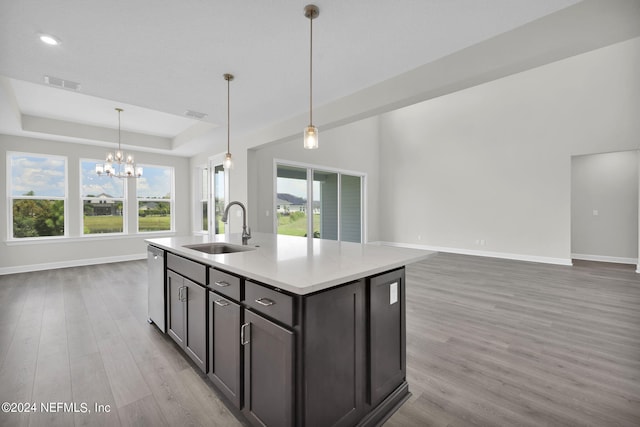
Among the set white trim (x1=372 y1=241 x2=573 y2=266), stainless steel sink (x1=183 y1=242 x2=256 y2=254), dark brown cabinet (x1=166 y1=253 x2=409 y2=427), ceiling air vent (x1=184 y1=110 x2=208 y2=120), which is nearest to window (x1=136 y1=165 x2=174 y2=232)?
ceiling air vent (x1=184 y1=110 x2=208 y2=120)

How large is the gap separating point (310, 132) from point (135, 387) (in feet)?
7.32

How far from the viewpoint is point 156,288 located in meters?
2.74

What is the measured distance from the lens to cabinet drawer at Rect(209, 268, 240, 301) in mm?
1591

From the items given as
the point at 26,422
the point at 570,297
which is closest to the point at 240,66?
the point at 26,422

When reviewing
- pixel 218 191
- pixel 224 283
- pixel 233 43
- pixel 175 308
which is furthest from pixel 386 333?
pixel 218 191

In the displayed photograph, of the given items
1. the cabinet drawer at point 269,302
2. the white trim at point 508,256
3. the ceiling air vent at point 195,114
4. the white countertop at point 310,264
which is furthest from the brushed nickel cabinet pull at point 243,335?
the white trim at point 508,256

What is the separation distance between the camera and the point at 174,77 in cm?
304

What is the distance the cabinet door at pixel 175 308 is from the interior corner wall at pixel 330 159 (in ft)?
9.45

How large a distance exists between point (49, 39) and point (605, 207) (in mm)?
9216

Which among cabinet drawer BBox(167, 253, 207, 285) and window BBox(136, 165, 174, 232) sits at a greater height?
window BBox(136, 165, 174, 232)

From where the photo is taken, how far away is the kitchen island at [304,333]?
1.26 meters

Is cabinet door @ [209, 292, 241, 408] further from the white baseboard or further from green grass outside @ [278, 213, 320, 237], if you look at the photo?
the white baseboard

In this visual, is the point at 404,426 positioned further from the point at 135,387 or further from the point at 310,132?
the point at 310,132

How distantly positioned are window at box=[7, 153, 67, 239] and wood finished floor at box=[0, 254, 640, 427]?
2079 millimetres
